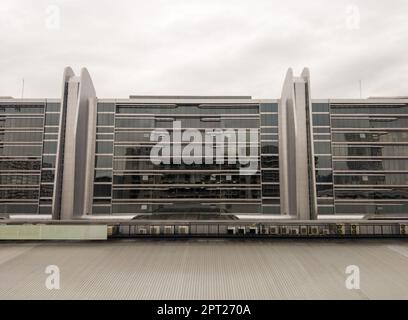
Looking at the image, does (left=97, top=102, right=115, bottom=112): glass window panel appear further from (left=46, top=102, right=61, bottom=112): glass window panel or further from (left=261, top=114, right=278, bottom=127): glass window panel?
(left=261, top=114, right=278, bottom=127): glass window panel

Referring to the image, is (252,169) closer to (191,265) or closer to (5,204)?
(191,265)

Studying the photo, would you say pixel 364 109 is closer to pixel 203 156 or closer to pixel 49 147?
pixel 203 156

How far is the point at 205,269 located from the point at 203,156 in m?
36.8

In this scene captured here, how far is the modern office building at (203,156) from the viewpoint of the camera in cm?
5312

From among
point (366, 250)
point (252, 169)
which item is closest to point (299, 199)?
point (252, 169)

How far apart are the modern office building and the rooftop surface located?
1082 inches

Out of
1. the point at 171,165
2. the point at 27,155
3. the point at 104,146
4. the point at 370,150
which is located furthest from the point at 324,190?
the point at 27,155

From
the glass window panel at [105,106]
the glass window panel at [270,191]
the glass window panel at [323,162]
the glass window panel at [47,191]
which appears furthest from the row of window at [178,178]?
the glass window panel at [323,162]

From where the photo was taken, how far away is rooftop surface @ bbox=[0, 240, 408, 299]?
17.0 m

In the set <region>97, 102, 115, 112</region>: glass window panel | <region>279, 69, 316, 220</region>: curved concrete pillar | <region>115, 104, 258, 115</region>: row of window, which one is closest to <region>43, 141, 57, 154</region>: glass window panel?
<region>97, 102, 115, 112</region>: glass window panel

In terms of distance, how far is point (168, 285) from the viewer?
1777 centimetres

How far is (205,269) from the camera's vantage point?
20.1 meters

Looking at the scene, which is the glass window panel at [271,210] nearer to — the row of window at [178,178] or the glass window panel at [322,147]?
the row of window at [178,178]
